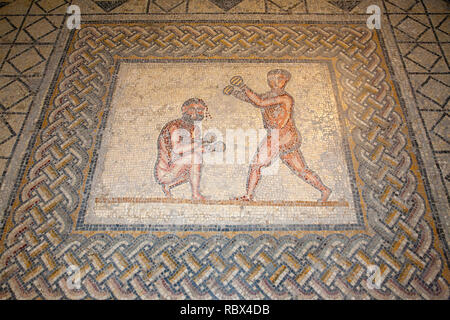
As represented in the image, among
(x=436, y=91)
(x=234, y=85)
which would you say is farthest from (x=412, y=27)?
(x=234, y=85)

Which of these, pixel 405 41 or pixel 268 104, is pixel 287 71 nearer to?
pixel 268 104

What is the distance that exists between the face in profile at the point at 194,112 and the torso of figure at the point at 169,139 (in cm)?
5

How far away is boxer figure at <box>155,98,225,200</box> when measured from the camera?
1893 mm

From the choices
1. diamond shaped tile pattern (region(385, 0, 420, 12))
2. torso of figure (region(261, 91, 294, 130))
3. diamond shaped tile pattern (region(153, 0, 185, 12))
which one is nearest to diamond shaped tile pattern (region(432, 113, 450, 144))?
torso of figure (region(261, 91, 294, 130))

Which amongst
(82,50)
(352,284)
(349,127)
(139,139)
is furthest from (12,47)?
(352,284)

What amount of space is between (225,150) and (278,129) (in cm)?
37

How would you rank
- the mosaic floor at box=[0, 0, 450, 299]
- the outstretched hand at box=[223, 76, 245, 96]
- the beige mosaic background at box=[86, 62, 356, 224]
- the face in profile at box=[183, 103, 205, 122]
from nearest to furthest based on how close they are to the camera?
the mosaic floor at box=[0, 0, 450, 299], the beige mosaic background at box=[86, 62, 356, 224], the face in profile at box=[183, 103, 205, 122], the outstretched hand at box=[223, 76, 245, 96]

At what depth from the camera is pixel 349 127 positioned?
208 centimetres

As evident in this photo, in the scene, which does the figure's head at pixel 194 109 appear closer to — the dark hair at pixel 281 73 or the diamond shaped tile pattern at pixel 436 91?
the dark hair at pixel 281 73

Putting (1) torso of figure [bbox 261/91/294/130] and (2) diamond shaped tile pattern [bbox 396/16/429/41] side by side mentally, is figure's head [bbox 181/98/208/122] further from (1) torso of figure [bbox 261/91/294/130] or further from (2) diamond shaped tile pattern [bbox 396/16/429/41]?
(2) diamond shaped tile pattern [bbox 396/16/429/41]

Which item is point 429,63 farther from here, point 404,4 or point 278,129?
point 278,129

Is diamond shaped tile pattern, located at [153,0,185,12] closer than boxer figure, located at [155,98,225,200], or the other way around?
boxer figure, located at [155,98,225,200]

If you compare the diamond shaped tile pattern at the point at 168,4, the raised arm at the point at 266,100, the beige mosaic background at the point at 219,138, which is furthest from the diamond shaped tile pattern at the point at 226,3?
the raised arm at the point at 266,100

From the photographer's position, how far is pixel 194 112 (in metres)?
2.11
